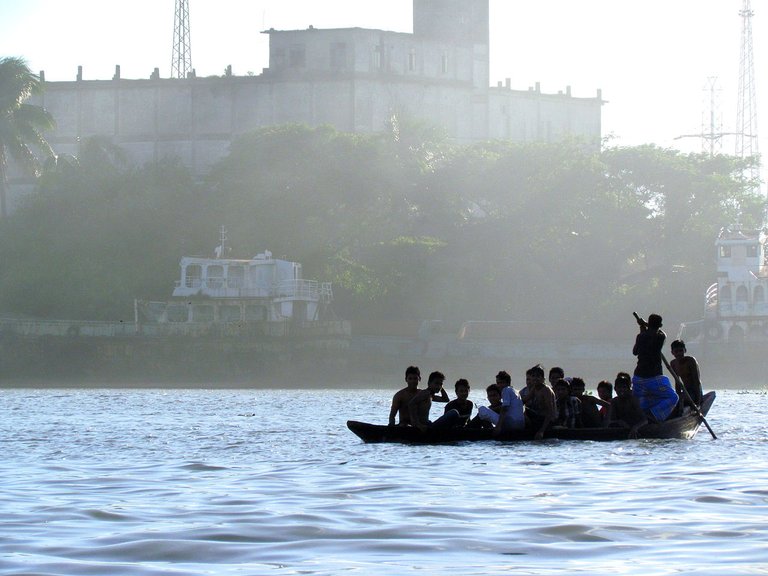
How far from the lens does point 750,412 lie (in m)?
34.0

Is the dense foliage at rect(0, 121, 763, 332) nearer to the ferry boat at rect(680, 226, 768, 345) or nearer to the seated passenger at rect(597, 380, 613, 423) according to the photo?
the ferry boat at rect(680, 226, 768, 345)

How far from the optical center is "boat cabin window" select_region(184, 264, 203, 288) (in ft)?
210

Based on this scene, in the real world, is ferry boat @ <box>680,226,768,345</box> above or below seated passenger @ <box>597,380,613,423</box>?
above

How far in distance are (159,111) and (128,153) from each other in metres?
3.53

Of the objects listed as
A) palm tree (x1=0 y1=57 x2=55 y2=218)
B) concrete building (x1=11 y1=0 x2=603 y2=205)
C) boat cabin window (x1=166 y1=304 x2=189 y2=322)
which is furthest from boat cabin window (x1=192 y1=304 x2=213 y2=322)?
concrete building (x1=11 y1=0 x2=603 y2=205)

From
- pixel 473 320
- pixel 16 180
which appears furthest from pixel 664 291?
pixel 16 180

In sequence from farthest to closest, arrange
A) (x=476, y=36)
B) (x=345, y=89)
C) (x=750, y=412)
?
(x=476, y=36) → (x=345, y=89) → (x=750, y=412)

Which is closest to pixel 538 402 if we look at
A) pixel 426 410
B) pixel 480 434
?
pixel 480 434

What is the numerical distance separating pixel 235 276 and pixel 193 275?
204cm

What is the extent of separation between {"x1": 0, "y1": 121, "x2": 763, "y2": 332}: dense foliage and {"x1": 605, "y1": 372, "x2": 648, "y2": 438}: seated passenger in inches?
1833

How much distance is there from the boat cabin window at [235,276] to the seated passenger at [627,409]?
4358 cm

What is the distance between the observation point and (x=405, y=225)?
247ft

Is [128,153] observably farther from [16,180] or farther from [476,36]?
[476,36]

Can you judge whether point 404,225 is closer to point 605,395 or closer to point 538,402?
point 605,395
